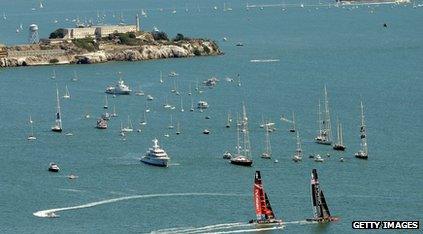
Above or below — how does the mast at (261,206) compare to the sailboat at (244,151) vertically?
above

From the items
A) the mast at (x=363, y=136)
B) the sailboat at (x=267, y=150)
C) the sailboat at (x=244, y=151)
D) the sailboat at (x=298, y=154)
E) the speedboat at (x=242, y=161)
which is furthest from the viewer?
the mast at (x=363, y=136)

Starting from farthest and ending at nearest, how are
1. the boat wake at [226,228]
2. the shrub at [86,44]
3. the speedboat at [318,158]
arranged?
the shrub at [86,44] < the speedboat at [318,158] < the boat wake at [226,228]

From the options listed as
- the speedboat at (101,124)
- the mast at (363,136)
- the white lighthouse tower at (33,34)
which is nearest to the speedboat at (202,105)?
the speedboat at (101,124)

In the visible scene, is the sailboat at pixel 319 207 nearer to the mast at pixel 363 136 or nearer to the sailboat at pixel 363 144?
the sailboat at pixel 363 144

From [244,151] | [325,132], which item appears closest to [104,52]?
[325,132]

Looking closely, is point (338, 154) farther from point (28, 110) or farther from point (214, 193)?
point (28, 110)

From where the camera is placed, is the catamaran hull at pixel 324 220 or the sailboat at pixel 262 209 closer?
the sailboat at pixel 262 209

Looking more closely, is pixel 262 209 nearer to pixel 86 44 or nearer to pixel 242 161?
pixel 242 161
